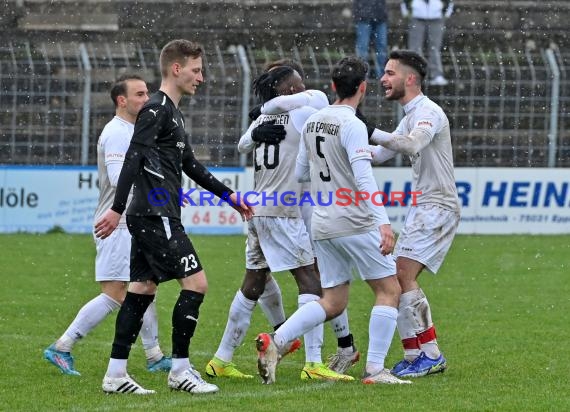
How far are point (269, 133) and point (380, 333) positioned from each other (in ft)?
5.36

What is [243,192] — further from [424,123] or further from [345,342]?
[424,123]

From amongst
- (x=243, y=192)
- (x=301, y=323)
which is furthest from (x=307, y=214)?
(x=243, y=192)

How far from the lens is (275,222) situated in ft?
28.0

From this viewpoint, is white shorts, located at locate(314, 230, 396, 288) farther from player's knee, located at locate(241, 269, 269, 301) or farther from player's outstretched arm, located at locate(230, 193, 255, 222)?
player's knee, located at locate(241, 269, 269, 301)

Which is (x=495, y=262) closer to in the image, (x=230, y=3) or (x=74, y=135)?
(x=74, y=135)

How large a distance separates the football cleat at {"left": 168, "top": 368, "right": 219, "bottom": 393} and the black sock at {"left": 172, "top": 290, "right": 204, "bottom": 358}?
0.12 m

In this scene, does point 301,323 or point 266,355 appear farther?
point 301,323

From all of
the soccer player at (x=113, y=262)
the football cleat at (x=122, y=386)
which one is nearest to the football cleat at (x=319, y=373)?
the soccer player at (x=113, y=262)

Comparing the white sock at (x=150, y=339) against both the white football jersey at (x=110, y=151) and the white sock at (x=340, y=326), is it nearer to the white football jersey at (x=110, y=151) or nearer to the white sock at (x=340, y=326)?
the white football jersey at (x=110, y=151)

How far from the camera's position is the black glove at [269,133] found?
8.48 meters

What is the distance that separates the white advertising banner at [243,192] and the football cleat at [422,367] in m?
10.8

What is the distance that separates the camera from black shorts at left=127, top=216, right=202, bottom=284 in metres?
7.38

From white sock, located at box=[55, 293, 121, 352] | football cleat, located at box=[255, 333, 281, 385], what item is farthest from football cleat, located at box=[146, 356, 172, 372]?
football cleat, located at box=[255, 333, 281, 385]

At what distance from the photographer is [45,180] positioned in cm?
1908
